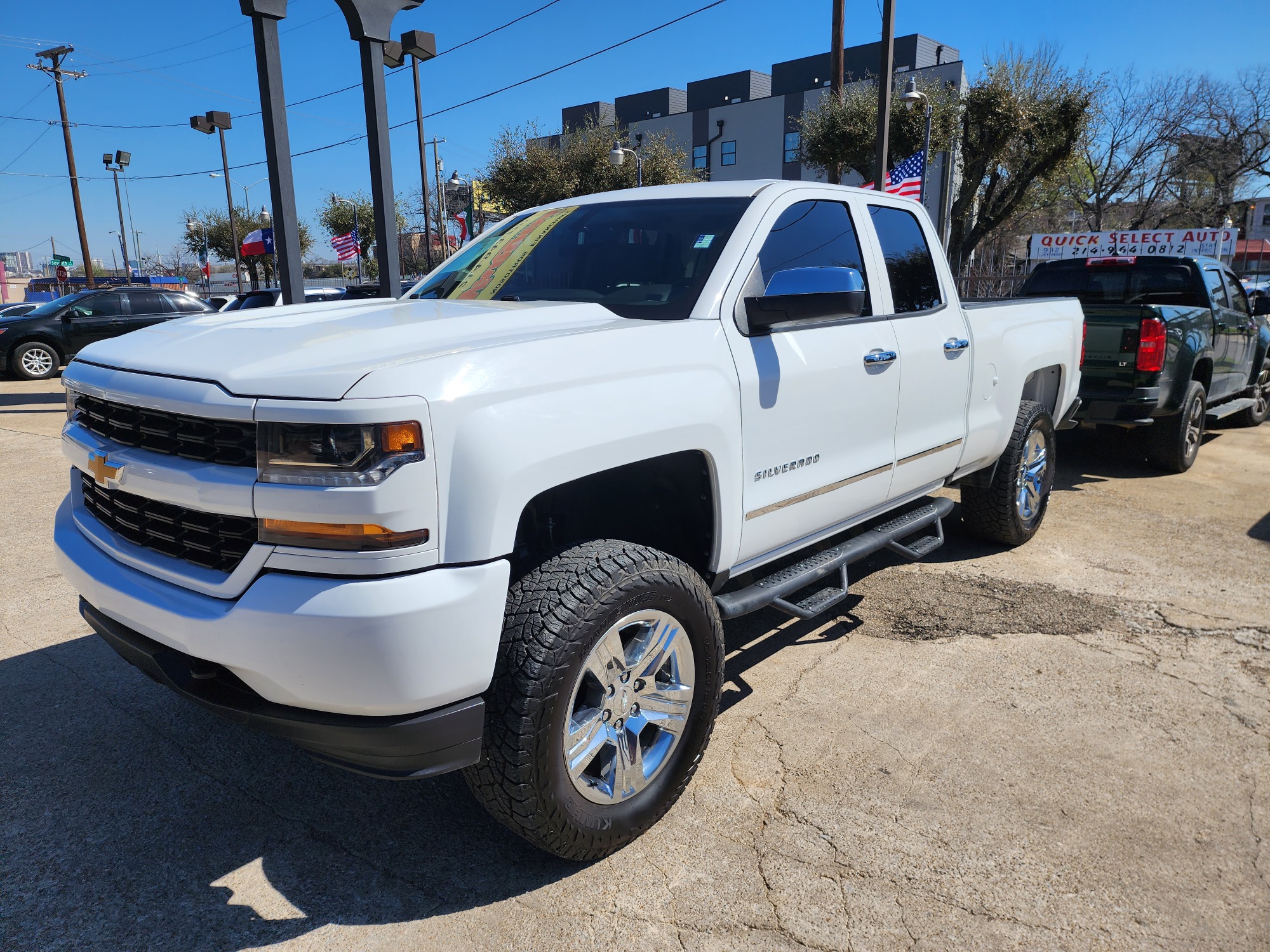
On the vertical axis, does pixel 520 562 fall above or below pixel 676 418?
below

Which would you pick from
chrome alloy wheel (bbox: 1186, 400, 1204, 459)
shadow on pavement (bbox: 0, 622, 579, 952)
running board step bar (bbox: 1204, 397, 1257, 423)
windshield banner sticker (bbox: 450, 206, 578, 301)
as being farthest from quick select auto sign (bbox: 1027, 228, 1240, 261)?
shadow on pavement (bbox: 0, 622, 579, 952)

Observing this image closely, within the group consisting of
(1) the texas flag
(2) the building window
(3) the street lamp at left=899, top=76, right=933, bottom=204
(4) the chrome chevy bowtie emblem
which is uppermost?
(2) the building window

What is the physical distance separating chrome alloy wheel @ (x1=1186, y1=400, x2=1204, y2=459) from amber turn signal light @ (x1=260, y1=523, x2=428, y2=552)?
24.8 feet

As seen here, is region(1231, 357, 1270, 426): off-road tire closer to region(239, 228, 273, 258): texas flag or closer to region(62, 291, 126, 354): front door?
region(62, 291, 126, 354): front door

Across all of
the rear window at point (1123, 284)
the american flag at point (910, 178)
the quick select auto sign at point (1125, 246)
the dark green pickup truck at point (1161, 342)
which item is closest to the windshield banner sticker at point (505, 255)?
the dark green pickup truck at point (1161, 342)

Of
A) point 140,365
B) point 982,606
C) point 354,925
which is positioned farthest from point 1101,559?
point 140,365

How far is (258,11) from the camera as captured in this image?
752 centimetres

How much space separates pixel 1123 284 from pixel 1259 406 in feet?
11.9

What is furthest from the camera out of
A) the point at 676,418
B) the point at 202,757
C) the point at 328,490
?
the point at 202,757

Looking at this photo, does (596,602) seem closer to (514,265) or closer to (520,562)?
(520,562)

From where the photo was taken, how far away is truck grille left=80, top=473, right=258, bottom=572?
7.03 feet

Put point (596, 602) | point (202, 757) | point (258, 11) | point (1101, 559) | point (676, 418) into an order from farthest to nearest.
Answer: point (258, 11), point (1101, 559), point (202, 757), point (676, 418), point (596, 602)

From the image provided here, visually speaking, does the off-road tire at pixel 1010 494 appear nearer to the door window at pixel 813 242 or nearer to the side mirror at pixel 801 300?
the door window at pixel 813 242

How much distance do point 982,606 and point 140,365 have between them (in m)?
3.92
